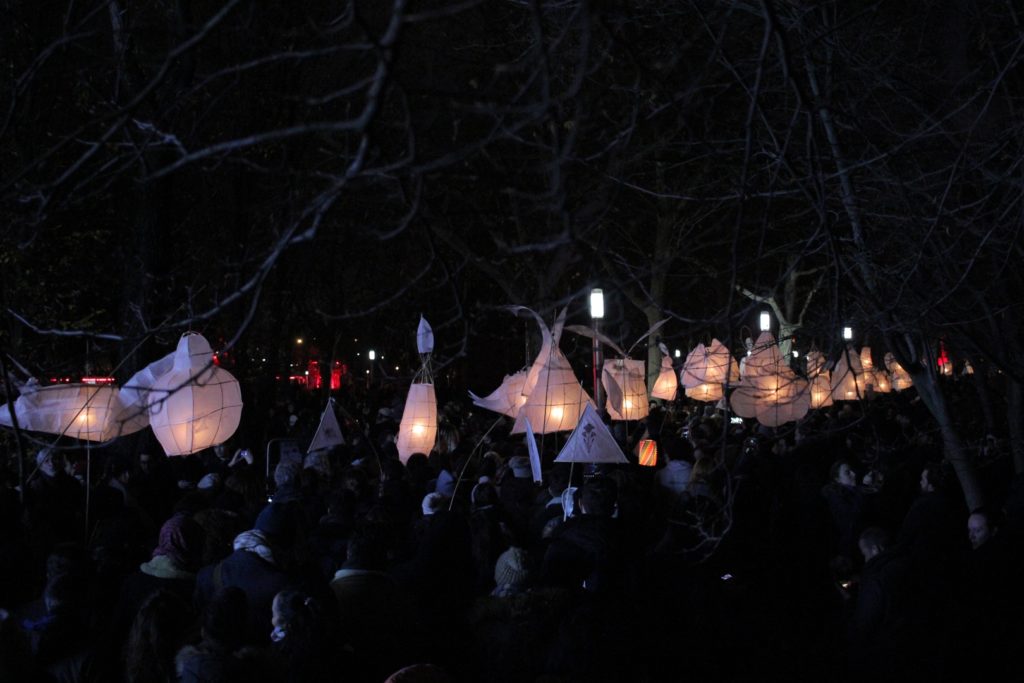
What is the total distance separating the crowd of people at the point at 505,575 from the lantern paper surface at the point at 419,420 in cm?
88

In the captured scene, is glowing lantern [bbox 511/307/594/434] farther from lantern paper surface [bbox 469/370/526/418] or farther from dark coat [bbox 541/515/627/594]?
dark coat [bbox 541/515/627/594]

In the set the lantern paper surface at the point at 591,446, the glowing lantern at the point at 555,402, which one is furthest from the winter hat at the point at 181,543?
the glowing lantern at the point at 555,402

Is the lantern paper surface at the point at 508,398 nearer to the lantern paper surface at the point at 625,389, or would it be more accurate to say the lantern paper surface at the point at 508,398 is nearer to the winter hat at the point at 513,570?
the lantern paper surface at the point at 625,389

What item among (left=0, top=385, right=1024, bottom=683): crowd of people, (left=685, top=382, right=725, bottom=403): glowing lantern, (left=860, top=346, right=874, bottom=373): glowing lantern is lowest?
(left=0, top=385, right=1024, bottom=683): crowd of people

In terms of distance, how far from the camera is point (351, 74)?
927 inches

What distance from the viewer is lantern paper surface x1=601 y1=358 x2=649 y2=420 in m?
14.8

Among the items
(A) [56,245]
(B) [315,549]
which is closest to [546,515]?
(B) [315,549]

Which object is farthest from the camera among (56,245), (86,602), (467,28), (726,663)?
(467,28)

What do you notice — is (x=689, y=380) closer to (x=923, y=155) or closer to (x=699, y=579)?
(x=923, y=155)

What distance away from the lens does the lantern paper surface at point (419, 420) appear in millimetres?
13102

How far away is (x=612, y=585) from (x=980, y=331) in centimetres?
368

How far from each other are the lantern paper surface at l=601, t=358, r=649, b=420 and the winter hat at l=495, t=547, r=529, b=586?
25.6 ft

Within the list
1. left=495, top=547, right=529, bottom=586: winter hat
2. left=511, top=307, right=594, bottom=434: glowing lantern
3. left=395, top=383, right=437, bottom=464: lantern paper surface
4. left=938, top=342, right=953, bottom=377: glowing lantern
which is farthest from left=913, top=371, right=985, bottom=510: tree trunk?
left=938, top=342, right=953, bottom=377: glowing lantern

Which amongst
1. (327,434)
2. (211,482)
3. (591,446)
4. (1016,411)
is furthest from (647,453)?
(211,482)
